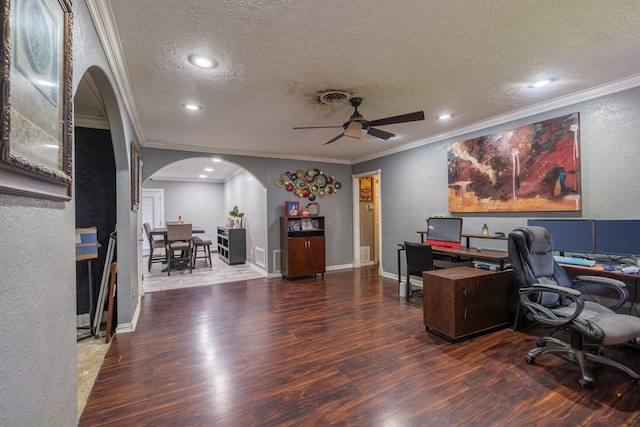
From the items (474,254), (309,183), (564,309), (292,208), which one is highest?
(309,183)

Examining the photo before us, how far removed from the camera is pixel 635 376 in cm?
205

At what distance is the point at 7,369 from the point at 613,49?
377cm

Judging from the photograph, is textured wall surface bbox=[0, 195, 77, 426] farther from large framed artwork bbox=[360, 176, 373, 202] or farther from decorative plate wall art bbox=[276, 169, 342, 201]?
large framed artwork bbox=[360, 176, 373, 202]

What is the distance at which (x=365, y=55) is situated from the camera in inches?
89.7

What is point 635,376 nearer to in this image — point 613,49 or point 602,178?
point 602,178

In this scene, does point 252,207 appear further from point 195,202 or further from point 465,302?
point 465,302

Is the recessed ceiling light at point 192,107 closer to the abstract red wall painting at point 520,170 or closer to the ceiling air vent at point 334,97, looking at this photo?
the ceiling air vent at point 334,97

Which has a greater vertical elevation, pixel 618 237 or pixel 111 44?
pixel 111 44

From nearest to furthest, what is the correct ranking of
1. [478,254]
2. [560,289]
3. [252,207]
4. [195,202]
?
[560,289]
[478,254]
[252,207]
[195,202]

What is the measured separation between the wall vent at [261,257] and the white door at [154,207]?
4.21 m

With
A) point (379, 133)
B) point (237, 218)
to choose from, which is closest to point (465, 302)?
point (379, 133)

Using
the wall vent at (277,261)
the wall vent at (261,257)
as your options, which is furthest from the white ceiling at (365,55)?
the wall vent at (261,257)

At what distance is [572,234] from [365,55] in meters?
2.63

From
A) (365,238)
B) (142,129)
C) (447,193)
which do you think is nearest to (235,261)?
(365,238)
